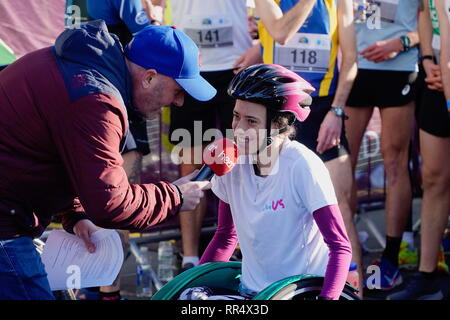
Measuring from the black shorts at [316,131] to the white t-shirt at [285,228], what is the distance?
5.27 feet

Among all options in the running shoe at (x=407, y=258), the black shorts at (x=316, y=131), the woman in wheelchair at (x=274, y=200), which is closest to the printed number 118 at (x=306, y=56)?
the black shorts at (x=316, y=131)

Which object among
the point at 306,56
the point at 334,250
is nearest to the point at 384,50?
the point at 306,56

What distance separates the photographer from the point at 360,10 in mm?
6184

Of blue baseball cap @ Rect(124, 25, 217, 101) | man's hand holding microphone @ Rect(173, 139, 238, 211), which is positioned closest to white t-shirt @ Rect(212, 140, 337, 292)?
man's hand holding microphone @ Rect(173, 139, 238, 211)

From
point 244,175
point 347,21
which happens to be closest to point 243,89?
point 244,175

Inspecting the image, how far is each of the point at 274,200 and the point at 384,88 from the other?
2.57m

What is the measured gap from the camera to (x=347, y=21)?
564cm

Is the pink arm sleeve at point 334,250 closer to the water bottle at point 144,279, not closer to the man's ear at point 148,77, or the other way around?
the man's ear at point 148,77

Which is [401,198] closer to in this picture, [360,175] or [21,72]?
[360,175]

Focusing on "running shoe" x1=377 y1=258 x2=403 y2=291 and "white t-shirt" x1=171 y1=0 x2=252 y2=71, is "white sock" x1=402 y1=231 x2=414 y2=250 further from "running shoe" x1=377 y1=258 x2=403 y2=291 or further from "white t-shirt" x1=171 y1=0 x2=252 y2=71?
"white t-shirt" x1=171 y1=0 x2=252 y2=71

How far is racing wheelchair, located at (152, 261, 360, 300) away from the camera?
139 inches

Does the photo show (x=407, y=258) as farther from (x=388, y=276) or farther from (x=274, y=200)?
(x=274, y=200)

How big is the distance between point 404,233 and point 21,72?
4.36m

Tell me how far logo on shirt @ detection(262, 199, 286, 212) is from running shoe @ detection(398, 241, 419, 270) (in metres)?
3.31
